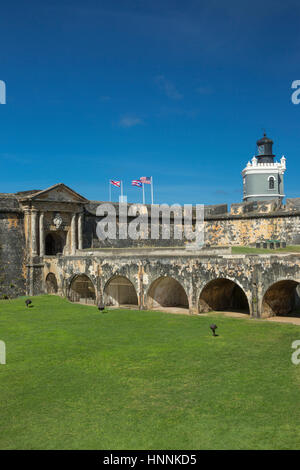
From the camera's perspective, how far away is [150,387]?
11500mm

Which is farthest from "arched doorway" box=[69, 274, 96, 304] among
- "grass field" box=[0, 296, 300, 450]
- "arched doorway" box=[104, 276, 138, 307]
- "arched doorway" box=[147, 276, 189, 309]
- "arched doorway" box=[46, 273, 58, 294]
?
"grass field" box=[0, 296, 300, 450]

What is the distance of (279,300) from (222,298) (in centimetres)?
367

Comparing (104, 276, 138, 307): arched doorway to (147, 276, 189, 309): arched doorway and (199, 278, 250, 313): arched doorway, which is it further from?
(199, 278, 250, 313): arched doorway

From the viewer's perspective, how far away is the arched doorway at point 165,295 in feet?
81.4

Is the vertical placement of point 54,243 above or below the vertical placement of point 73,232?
below

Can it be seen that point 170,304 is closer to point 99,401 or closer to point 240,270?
point 240,270

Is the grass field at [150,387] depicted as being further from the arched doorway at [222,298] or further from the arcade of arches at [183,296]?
the arched doorway at [222,298]

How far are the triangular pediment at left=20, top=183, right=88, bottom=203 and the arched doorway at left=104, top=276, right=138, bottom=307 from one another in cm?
988

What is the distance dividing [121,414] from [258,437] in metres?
3.03

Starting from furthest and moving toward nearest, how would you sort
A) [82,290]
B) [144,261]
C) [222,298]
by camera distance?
[82,290], [144,261], [222,298]

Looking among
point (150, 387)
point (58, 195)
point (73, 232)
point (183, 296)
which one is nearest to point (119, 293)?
point (183, 296)

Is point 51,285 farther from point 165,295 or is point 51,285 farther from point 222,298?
point 222,298

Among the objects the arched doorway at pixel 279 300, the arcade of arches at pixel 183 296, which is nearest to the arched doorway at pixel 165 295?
the arcade of arches at pixel 183 296
